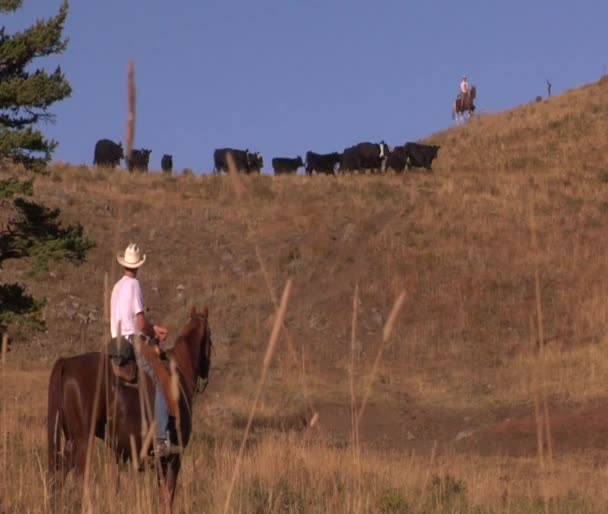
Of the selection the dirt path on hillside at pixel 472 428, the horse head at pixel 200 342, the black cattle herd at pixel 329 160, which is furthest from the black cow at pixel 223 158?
the horse head at pixel 200 342

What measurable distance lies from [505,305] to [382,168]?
787 inches

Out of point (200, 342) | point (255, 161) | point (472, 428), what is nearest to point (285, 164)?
point (255, 161)

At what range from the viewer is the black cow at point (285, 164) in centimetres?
5625

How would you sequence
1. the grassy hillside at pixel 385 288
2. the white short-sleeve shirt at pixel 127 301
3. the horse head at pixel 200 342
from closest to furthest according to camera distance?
the white short-sleeve shirt at pixel 127 301 < the horse head at pixel 200 342 < the grassy hillside at pixel 385 288

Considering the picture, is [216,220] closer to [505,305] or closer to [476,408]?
[505,305]

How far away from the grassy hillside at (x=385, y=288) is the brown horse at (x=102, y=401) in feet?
22.3

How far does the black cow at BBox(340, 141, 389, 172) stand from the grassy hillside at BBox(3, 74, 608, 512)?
374 centimetres

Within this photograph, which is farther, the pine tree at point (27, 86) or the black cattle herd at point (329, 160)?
the black cattle herd at point (329, 160)

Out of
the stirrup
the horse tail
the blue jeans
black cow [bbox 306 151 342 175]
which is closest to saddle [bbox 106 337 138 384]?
the blue jeans

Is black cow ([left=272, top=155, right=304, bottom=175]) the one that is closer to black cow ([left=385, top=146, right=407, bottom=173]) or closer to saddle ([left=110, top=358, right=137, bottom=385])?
black cow ([left=385, top=146, right=407, bottom=173])

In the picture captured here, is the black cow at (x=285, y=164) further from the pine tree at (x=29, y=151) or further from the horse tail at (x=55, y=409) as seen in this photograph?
the horse tail at (x=55, y=409)

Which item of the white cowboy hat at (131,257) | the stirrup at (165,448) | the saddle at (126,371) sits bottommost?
the stirrup at (165,448)

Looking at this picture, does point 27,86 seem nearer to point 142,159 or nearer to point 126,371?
point 126,371

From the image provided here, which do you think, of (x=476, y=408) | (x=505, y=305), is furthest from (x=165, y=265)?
(x=476, y=408)
